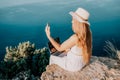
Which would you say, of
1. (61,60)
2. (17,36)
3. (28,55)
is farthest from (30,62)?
(17,36)

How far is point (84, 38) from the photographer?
27.6 ft

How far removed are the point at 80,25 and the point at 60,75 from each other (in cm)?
122

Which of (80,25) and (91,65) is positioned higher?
(80,25)

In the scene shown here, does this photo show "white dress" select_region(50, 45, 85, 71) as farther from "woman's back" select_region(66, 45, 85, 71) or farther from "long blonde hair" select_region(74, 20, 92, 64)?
"long blonde hair" select_region(74, 20, 92, 64)

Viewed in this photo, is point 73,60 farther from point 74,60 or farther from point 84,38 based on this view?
point 84,38

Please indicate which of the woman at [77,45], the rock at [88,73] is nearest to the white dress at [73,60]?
the woman at [77,45]

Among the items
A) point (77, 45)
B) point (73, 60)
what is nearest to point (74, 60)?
point (73, 60)

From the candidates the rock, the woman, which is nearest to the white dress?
the woman

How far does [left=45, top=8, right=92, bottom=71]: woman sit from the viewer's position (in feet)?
27.3

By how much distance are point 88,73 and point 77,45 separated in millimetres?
691

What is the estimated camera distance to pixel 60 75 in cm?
860

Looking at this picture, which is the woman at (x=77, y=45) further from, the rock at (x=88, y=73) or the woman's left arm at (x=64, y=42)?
the rock at (x=88, y=73)

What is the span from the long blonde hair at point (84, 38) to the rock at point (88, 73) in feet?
0.95

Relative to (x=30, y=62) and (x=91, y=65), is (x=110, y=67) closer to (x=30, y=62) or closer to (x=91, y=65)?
(x=91, y=65)
